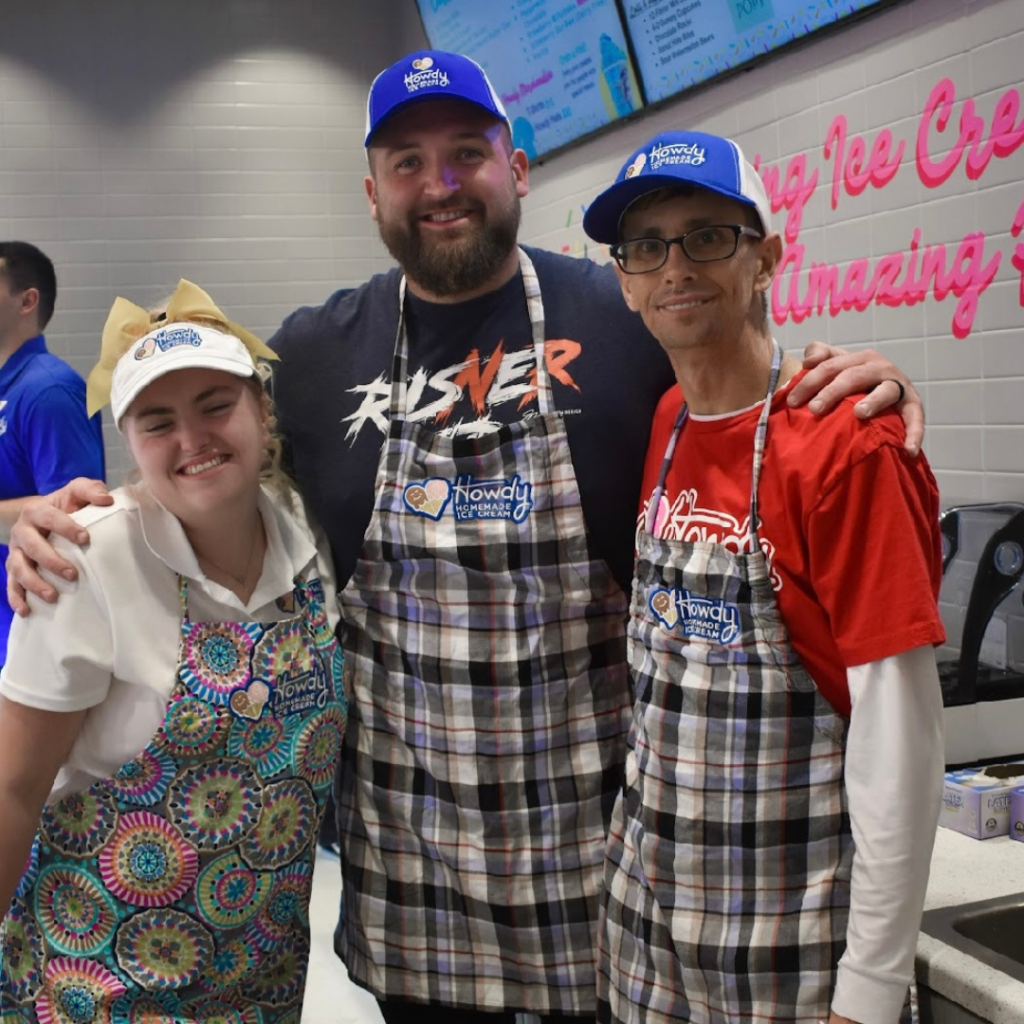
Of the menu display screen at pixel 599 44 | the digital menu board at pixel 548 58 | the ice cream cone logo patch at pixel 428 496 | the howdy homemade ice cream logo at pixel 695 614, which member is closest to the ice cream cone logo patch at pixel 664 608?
the howdy homemade ice cream logo at pixel 695 614

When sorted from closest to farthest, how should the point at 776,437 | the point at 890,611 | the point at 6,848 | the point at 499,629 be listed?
the point at 890,611 < the point at 776,437 < the point at 6,848 < the point at 499,629

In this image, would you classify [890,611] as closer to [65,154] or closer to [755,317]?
[755,317]

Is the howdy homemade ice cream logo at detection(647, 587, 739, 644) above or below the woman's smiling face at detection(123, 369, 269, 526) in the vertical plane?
below

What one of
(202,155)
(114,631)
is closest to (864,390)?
(114,631)

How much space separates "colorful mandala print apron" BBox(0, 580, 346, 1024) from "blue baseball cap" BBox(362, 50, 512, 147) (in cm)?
81

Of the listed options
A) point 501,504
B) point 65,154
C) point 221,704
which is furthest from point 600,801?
point 65,154

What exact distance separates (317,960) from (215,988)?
1953 mm

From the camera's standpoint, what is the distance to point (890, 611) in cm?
119

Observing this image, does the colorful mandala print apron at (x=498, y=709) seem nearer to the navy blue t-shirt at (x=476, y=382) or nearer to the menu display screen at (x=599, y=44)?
the navy blue t-shirt at (x=476, y=382)

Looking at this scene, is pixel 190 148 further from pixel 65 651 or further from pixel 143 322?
pixel 65 651

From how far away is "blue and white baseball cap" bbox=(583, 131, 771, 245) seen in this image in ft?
4.42

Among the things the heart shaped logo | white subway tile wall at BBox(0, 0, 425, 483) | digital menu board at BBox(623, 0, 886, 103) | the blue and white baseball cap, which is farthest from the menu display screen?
the heart shaped logo

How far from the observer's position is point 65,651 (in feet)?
4.56

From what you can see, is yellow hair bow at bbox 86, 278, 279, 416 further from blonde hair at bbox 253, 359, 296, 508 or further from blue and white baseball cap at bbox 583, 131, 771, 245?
blue and white baseball cap at bbox 583, 131, 771, 245
